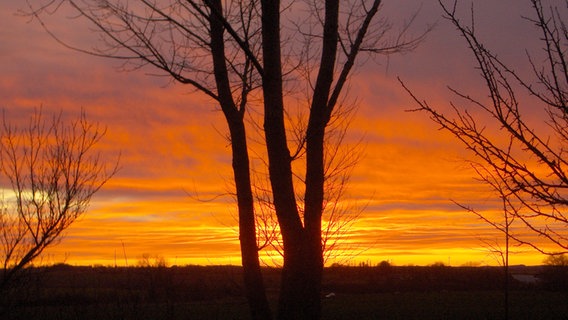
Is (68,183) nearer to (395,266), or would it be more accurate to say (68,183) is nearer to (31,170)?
(31,170)

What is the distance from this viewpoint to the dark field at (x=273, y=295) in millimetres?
9492

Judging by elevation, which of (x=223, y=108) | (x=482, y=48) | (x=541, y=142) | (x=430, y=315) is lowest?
(x=430, y=315)

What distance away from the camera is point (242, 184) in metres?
8.89

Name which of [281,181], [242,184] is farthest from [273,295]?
[281,181]

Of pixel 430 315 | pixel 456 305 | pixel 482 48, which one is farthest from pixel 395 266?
pixel 482 48

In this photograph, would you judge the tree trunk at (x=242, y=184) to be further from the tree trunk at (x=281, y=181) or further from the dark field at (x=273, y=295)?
the tree trunk at (x=281, y=181)

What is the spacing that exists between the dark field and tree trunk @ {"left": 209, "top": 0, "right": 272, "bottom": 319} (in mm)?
1002

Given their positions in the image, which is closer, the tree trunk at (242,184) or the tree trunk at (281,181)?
the tree trunk at (281,181)

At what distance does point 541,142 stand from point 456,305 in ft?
107

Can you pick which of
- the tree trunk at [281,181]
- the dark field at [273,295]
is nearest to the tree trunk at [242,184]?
the dark field at [273,295]

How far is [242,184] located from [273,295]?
33157 mm

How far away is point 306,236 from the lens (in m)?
7.33

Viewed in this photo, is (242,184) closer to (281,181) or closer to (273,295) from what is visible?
(281,181)

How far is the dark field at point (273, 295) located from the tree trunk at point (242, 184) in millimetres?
1002
